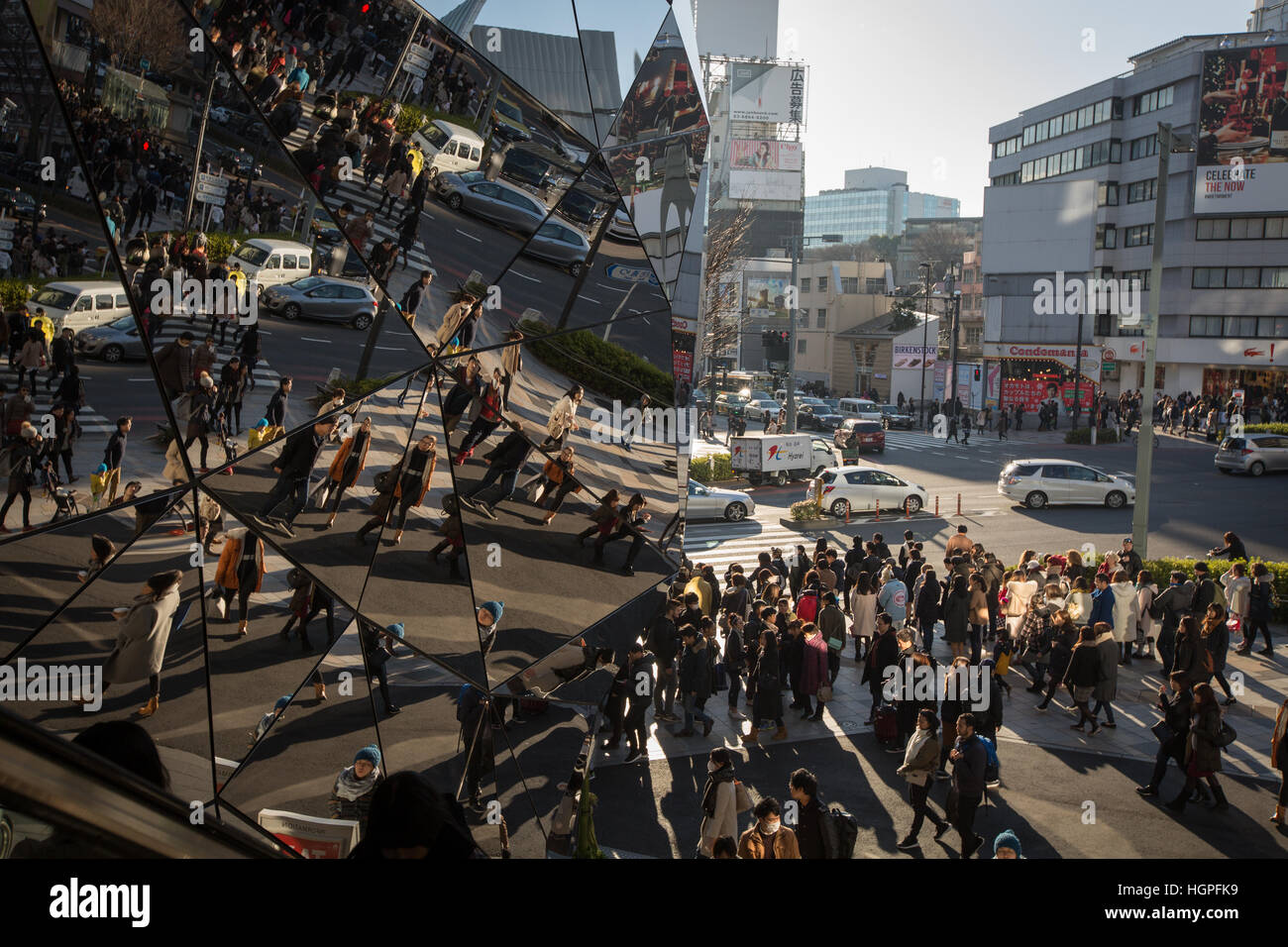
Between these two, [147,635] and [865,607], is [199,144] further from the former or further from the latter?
[865,607]

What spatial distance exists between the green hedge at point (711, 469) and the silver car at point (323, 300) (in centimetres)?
2726

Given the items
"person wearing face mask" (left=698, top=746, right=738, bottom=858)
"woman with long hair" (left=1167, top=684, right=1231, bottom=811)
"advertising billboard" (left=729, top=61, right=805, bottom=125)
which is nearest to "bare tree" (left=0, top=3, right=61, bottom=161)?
"person wearing face mask" (left=698, top=746, right=738, bottom=858)

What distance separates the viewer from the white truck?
111 feet

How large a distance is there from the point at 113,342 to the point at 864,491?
25654mm

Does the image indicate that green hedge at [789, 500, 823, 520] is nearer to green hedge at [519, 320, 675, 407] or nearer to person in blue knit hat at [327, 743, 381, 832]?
green hedge at [519, 320, 675, 407]

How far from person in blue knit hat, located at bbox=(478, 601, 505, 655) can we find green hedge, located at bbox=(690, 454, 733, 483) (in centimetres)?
2634

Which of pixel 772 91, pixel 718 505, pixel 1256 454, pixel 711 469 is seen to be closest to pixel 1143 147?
pixel 1256 454

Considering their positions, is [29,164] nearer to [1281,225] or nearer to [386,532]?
[386,532]

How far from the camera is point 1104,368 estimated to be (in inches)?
2226

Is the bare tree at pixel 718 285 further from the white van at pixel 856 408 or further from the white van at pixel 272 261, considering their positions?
the white van at pixel 272 261

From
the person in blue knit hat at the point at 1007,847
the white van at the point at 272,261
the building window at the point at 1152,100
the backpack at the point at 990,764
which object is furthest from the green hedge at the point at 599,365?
the building window at the point at 1152,100


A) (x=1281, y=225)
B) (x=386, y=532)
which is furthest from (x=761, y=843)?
(x=1281, y=225)

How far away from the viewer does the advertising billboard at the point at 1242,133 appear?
47719 mm

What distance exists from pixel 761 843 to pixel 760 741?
5353 millimetres
